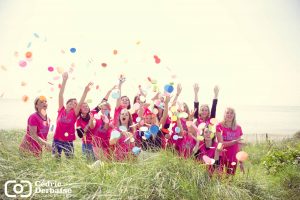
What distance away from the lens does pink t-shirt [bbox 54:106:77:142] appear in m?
6.02

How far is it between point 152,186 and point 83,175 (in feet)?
2.88

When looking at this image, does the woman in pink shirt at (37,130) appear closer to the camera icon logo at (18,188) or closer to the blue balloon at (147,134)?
the camera icon logo at (18,188)

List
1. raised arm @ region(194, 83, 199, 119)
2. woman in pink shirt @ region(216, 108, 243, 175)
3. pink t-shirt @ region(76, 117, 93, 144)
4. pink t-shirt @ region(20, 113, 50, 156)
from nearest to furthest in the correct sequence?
pink t-shirt @ region(20, 113, 50, 156)
woman in pink shirt @ region(216, 108, 243, 175)
pink t-shirt @ region(76, 117, 93, 144)
raised arm @ region(194, 83, 199, 119)

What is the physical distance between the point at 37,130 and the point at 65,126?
50 centimetres

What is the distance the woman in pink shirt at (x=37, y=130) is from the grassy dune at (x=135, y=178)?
0.70 feet

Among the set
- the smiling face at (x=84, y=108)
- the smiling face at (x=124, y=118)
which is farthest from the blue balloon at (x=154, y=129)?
the smiling face at (x=84, y=108)

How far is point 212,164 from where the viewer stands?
5.10m

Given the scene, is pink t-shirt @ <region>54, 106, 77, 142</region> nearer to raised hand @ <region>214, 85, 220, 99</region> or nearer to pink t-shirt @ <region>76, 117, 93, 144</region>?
pink t-shirt @ <region>76, 117, 93, 144</region>

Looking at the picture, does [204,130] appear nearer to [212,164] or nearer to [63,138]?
[212,164]

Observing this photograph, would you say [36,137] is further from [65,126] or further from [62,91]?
[62,91]

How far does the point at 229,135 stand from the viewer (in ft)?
18.9

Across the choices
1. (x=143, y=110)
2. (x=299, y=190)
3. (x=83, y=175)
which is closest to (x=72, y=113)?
(x=143, y=110)

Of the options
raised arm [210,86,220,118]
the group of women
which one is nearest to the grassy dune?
the group of women

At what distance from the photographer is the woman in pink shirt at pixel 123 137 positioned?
524 centimetres
